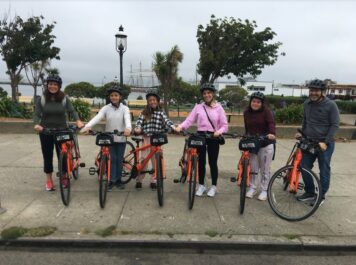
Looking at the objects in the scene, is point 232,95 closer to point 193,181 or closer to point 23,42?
point 23,42

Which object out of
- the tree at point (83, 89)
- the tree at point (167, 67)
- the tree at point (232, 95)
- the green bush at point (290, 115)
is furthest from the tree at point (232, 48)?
the tree at point (83, 89)

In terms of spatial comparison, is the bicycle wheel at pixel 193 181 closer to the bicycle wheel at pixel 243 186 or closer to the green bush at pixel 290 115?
the bicycle wheel at pixel 243 186

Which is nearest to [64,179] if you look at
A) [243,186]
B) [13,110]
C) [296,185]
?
[243,186]

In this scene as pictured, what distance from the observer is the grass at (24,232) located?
4.01 metres

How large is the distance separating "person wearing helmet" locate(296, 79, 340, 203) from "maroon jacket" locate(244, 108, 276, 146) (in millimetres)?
437

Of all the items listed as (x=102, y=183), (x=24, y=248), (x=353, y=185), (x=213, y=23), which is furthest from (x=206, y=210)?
(x=213, y=23)

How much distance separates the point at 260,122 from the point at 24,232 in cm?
336

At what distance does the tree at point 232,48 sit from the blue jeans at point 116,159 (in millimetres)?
15566

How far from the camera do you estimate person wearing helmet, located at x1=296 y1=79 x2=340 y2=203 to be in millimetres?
4809

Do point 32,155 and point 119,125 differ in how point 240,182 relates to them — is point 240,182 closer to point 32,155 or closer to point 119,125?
point 119,125

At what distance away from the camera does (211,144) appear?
17.2 feet

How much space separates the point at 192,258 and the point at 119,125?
2.36 m

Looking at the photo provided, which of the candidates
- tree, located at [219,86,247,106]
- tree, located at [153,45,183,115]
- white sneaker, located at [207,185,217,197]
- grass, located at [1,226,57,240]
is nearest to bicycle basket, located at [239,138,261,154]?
white sneaker, located at [207,185,217,197]

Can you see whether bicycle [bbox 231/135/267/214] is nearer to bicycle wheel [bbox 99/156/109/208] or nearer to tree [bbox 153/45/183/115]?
bicycle wheel [bbox 99/156/109/208]
